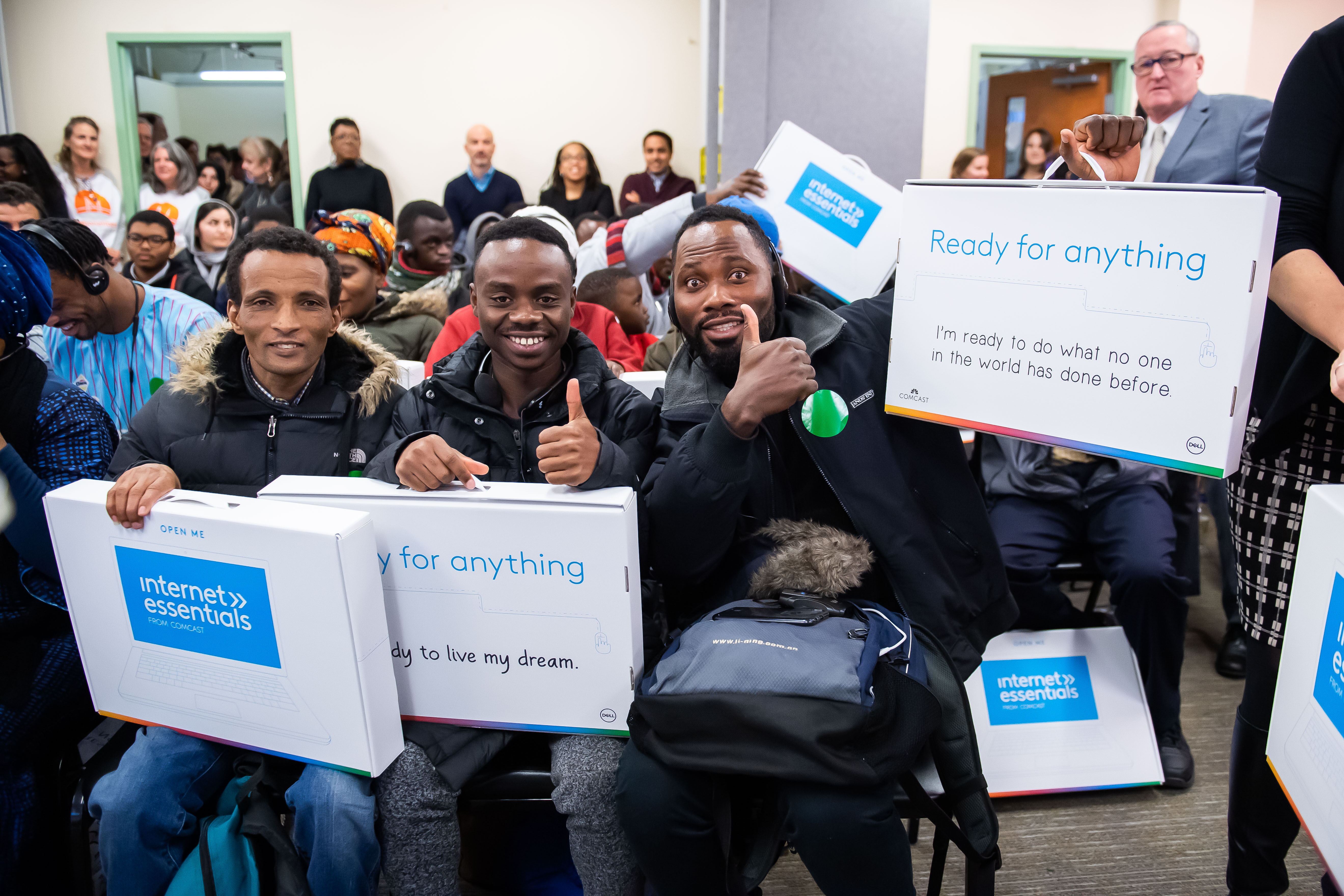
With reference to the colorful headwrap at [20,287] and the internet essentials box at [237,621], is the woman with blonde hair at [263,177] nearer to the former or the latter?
the colorful headwrap at [20,287]

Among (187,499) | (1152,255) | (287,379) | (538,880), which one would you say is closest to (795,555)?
(1152,255)

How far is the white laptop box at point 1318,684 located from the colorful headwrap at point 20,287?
2089 millimetres

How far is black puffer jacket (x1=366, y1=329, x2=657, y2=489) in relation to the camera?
1779mm

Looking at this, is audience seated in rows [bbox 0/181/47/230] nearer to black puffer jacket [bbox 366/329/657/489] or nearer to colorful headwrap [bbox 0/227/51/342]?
colorful headwrap [bbox 0/227/51/342]

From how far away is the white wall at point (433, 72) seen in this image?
23.5ft

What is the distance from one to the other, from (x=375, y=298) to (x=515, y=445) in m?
1.84

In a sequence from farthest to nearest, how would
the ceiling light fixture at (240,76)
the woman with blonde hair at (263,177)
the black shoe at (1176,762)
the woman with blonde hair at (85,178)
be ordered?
the ceiling light fixture at (240,76) → the woman with blonde hair at (263,177) → the woman with blonde hair at (85,178) → the black shoe at (1176,762)

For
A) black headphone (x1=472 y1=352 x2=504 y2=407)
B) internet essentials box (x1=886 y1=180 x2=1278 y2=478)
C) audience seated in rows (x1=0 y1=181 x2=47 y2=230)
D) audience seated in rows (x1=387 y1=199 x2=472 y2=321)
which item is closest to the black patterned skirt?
internet essentials box (x1=886 y1=180 x2=1278 y2=478)

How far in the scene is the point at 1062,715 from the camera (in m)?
2.29

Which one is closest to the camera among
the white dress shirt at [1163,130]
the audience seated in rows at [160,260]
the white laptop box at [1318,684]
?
the white laptop box at [1318,684]

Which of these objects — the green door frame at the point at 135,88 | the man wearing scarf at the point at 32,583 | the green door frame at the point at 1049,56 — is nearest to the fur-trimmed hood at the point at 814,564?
the man wearing scarf at the point at 32,583

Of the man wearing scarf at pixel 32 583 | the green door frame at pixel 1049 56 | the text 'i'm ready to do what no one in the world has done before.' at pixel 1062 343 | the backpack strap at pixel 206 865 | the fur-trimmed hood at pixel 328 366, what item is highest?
the green door frame at pixel 1049 56

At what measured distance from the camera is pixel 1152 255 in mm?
1231

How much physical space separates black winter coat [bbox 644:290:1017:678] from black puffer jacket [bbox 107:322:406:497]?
0.64 metres
